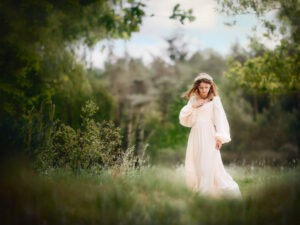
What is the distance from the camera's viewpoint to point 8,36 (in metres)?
5.04

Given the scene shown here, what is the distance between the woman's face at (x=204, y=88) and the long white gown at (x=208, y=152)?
18cm

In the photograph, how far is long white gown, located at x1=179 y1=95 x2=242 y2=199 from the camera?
4.62 meters

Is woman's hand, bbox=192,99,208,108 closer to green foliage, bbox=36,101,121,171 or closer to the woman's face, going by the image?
the woman's face

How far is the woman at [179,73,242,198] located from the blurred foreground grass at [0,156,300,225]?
82 cm

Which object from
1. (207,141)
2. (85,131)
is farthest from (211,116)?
(85,131)

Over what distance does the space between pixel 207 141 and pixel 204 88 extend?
95 cm

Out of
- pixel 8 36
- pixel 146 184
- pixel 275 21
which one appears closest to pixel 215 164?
pixel 146 184

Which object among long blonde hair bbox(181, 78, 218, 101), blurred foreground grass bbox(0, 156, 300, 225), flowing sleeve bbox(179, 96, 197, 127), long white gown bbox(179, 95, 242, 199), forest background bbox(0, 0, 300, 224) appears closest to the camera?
blurred foreground grass bbox(0, 156, 300, 225)

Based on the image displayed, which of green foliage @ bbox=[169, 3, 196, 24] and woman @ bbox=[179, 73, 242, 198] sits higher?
green foliage @ bbox=[169, 3, 196, 24]

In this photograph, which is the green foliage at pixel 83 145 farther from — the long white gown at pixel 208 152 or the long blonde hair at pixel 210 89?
the long blonde hair at pixel 210 89

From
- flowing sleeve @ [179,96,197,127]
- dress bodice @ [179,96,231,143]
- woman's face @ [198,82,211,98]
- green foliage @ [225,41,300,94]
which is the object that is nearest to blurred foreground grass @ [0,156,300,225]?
dress bodice @ [179,96,231,143]

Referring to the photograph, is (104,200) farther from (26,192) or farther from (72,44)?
(72,44)

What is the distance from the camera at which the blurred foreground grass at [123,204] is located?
2.93 metres

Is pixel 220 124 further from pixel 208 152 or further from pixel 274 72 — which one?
pixel 274 72
